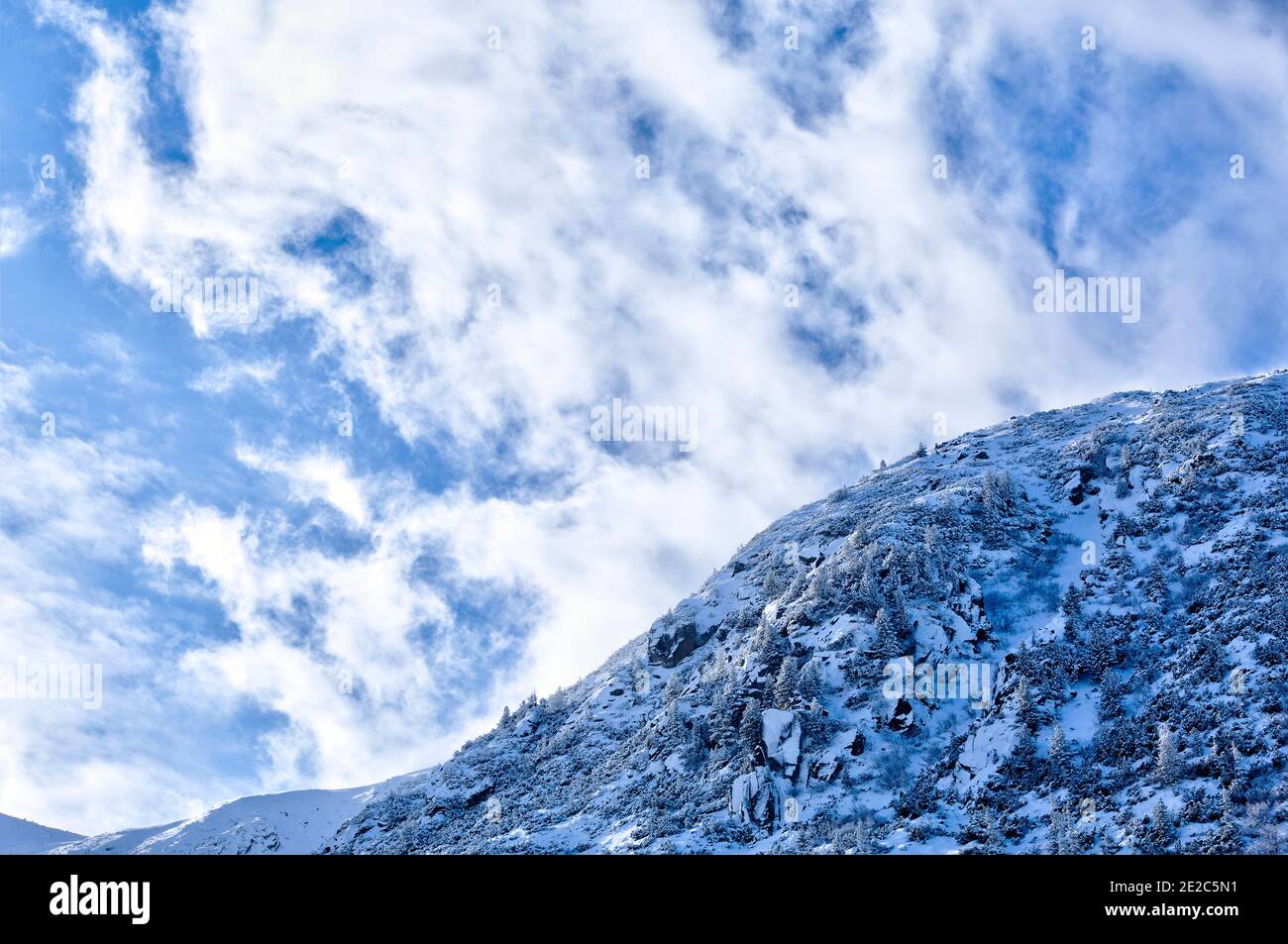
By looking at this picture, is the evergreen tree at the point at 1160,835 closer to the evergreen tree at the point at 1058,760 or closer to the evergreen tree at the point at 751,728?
the evergreen tree at the point at 1058,760

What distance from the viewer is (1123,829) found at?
102 feet

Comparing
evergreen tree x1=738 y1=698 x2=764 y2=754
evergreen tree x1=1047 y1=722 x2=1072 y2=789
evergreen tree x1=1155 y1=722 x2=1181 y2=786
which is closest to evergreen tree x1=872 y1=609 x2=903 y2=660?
evergreen tree x1=738 y1=698 x2=764 y2=754

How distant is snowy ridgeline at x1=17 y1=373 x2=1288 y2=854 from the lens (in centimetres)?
3472

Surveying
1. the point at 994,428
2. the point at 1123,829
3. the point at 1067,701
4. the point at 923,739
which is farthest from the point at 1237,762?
the point at 994,428

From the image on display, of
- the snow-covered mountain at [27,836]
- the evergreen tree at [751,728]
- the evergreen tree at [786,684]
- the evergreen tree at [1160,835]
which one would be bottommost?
the snow-covered mountain at [27,836]

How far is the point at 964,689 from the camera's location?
45656mm

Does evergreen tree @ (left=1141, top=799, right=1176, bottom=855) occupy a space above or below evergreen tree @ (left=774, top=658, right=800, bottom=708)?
below

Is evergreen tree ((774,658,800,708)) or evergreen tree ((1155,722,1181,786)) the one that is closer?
evergreen tree ((1155,722,1181,786))

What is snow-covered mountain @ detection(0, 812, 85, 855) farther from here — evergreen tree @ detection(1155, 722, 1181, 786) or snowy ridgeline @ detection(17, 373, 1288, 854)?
evergreen tree @ detection(1155, 722, 1181, 786)

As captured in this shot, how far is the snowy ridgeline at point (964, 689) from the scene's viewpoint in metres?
34.7

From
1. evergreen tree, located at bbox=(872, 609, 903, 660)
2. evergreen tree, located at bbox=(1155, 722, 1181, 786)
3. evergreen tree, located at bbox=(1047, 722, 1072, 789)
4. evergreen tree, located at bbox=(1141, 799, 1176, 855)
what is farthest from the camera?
evergreen tree, located at bbox=(872, 609, 903, 660)

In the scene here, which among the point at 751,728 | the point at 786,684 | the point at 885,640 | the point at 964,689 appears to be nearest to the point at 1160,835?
the point at 964,689

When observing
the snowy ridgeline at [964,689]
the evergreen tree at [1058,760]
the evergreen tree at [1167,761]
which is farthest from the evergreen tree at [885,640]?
the evergreen tree at [1167,761]
